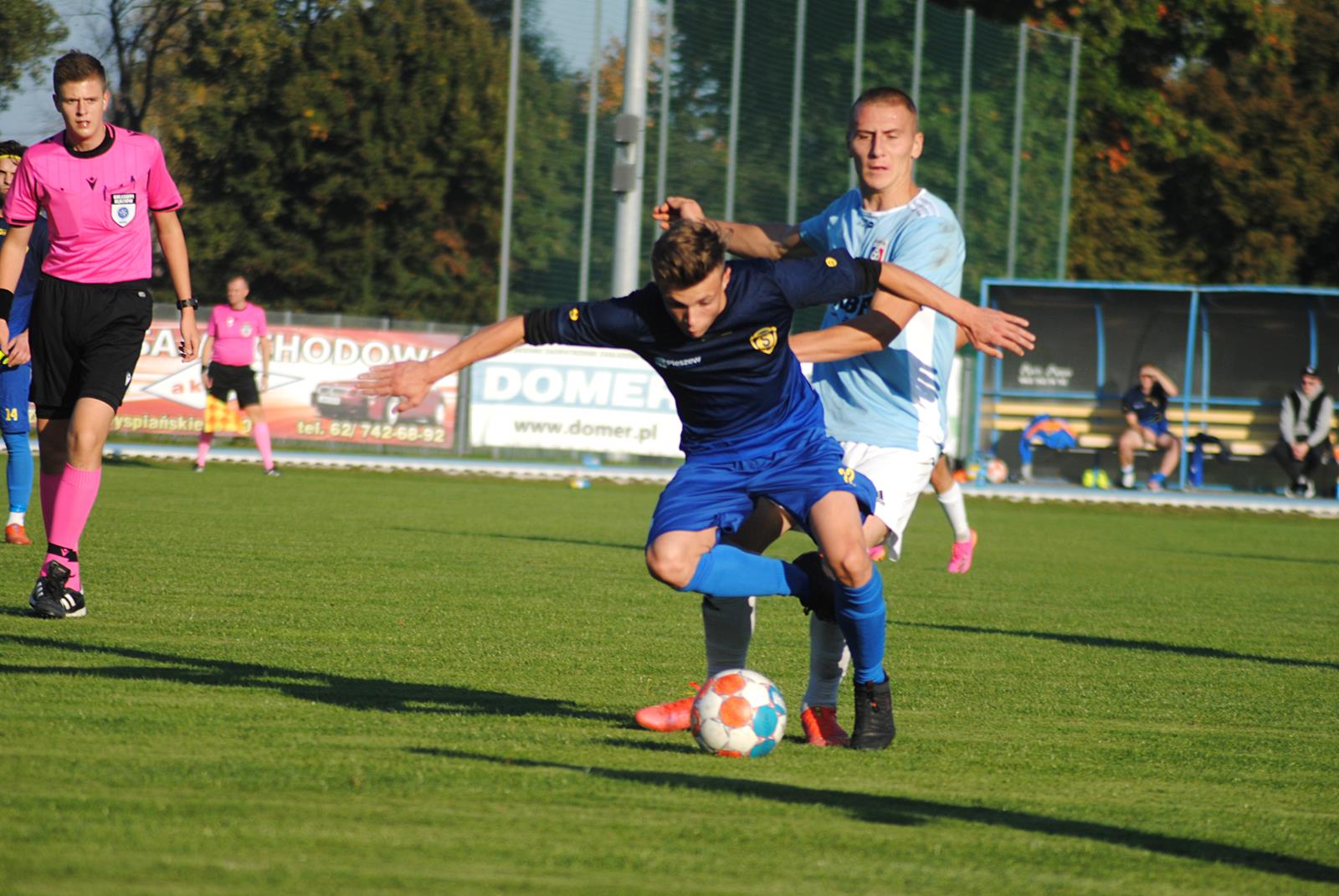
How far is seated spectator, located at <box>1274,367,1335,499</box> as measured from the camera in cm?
2402

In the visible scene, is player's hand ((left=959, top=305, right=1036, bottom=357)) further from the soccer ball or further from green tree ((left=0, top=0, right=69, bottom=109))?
green tree ((left=0, top=0, right=69, bottom=109))

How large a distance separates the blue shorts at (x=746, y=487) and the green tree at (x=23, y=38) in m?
18.7

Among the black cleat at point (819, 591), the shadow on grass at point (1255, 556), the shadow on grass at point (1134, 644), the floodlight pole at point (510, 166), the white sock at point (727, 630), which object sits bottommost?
the shadow on grass at point (1134, 644)

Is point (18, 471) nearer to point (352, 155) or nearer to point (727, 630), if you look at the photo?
point (727, 630)

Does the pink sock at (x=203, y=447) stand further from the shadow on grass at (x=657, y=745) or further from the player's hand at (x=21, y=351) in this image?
the shadow on grass at (x=657, y=745)

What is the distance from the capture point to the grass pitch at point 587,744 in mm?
3619

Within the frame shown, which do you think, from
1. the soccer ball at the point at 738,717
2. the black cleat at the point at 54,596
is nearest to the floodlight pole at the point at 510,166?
the black cleat at the point at 54,596

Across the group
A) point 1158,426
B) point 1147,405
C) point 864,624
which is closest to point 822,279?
point 864,624

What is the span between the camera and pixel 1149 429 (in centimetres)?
2516

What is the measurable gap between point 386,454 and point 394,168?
743 inches

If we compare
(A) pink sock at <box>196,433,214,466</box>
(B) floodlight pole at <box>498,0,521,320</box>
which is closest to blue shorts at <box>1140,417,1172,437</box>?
(B) floodlight pole at <box>498,0,521,320</box>

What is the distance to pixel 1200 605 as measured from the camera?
1054 cm

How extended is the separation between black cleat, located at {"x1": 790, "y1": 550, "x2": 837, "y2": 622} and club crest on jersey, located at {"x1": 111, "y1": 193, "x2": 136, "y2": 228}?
12.5ft

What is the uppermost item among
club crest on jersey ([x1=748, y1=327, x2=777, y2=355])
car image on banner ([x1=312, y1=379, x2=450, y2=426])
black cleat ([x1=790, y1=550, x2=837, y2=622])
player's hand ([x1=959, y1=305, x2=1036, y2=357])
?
player's hand ([x1=959, y1=305, x2=1036, y2=357])
